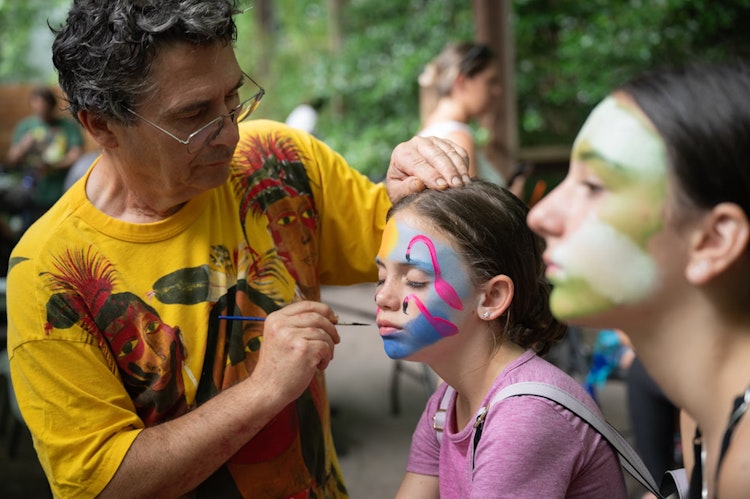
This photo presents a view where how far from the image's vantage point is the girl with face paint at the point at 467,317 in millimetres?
1489

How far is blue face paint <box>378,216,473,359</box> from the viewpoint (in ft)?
5.12

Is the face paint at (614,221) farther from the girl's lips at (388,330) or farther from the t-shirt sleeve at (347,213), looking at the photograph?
the t-shirt sleeve at (347,213)

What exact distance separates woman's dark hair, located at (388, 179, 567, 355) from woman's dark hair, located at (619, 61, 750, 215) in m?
0.56

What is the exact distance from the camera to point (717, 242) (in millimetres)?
1011

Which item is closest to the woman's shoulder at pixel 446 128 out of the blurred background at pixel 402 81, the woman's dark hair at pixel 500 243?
the blurred background at pixel 402 81

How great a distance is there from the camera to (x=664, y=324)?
1.07 meters

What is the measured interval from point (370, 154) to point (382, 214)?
6515 mm

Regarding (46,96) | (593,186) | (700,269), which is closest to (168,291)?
(593,186)

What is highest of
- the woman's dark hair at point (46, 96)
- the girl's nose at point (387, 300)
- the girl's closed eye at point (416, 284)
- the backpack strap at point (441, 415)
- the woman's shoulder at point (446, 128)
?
the woman's shoulder at point (446, 128)

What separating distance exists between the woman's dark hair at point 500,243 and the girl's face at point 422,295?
0.03 m

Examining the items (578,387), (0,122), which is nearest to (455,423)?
(578,387)

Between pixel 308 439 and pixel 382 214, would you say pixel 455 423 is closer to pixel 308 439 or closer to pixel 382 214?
pixel 308 439

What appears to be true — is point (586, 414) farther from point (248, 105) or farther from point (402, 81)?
point (402, 81)

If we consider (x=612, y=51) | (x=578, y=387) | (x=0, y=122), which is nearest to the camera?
(x=578, y=387)
